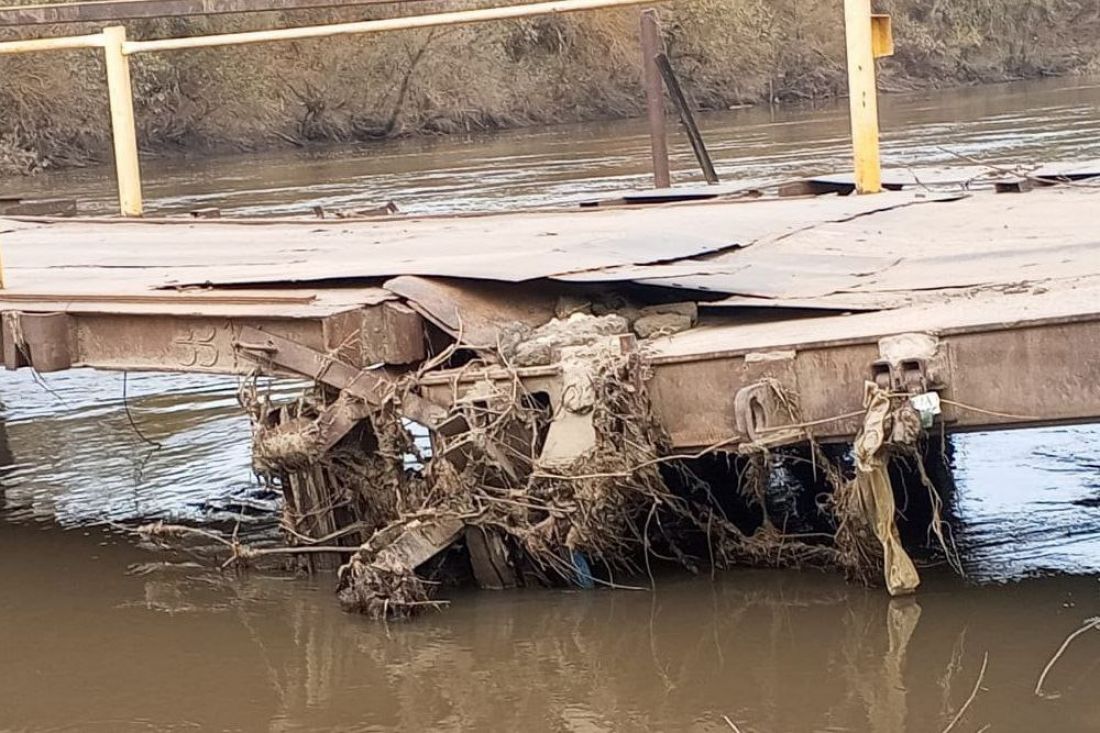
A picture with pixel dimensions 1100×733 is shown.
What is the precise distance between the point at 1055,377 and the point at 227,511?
11.9 feet

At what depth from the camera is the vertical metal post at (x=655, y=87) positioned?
10.5m

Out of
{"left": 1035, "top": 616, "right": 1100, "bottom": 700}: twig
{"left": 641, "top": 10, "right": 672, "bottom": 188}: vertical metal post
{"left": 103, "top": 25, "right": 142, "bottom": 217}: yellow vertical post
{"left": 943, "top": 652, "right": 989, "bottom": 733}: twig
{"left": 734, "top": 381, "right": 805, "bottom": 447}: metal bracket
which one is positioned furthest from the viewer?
{"left": 641, "top": 10, "right": 672, "bottom": 188}: vertical metal post

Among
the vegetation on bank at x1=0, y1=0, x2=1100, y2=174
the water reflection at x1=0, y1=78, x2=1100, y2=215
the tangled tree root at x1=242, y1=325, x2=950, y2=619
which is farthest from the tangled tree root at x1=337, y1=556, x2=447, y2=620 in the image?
the vegetation on bank at x1=0, y1=0, x2=1100, y2=174

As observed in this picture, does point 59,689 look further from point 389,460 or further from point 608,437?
point 608,437

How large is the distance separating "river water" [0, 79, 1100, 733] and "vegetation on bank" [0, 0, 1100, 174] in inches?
765

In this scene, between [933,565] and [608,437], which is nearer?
[608,437]

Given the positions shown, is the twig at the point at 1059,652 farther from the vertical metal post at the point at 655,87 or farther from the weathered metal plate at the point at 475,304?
the vertical metal post at the point at 655,87

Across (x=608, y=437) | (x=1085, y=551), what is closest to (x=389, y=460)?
(x=608, y=437)

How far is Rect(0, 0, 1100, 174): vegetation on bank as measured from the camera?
29.3 m

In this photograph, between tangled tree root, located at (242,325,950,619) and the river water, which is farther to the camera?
tangled tree root, located at (242,325,950,619)

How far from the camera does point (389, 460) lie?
5.46 meters

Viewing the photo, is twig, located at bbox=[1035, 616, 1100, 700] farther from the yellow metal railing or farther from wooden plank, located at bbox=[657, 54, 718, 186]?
wooden plank, located at bbox=[657, 54, 718, 186]

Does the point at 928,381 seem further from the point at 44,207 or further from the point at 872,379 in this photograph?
the point at 44,207

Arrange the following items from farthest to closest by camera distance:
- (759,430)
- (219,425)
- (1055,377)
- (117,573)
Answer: (219,425) → (117,573) → (759,430) → (1055,377)
